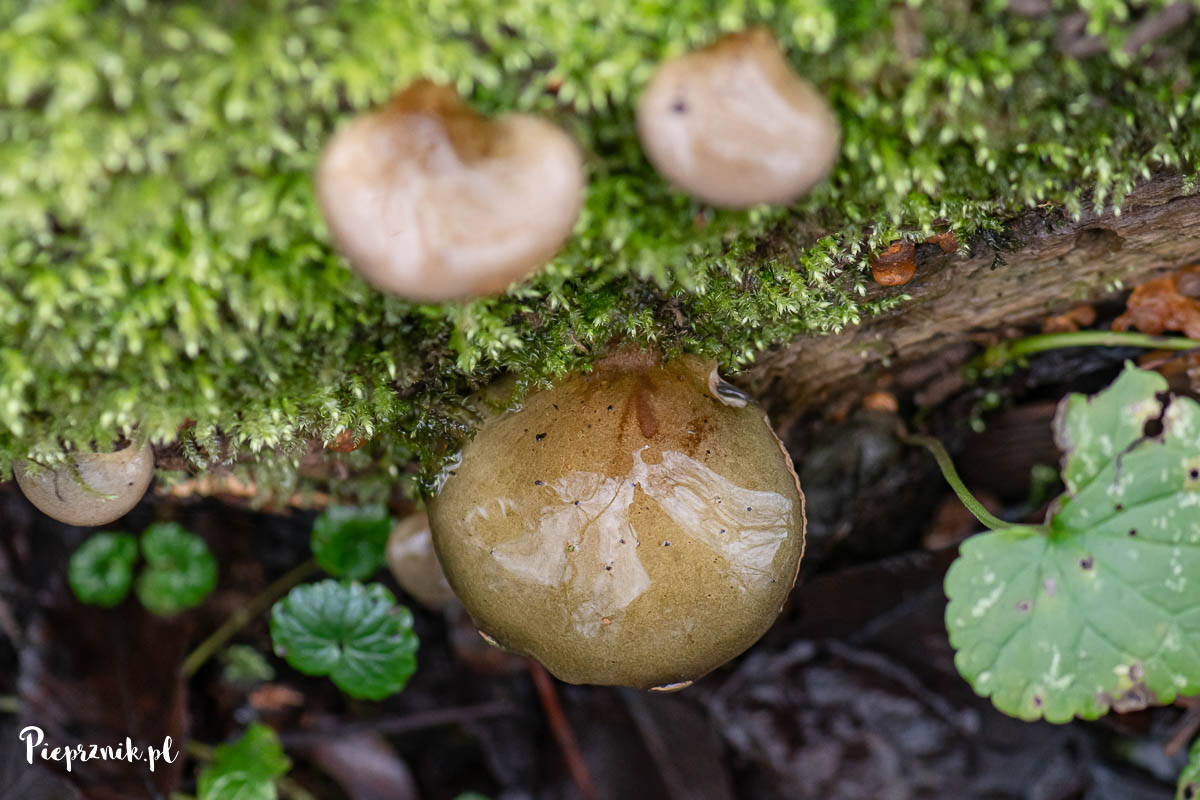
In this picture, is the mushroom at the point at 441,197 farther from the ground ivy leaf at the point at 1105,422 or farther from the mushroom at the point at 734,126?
the ground ivy leaf at the point at 1105,422

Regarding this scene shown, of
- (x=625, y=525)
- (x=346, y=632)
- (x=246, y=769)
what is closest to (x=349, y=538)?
(x=346, y=632)

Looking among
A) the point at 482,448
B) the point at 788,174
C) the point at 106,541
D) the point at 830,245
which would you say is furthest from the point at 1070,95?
the point at 106,541

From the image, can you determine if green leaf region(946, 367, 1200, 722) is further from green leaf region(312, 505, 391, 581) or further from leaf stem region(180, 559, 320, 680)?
leaf stem region(180, 559, 320, 680)

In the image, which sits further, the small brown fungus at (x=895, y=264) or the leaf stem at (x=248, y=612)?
the leaf stem at (x=248, y=612)

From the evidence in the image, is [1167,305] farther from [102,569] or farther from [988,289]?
[102,569]

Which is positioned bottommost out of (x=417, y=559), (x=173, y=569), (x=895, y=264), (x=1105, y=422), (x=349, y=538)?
(x=173, y=569)

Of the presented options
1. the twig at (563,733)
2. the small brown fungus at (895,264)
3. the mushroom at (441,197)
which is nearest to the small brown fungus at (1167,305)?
the small brown fungus at (895,264)
